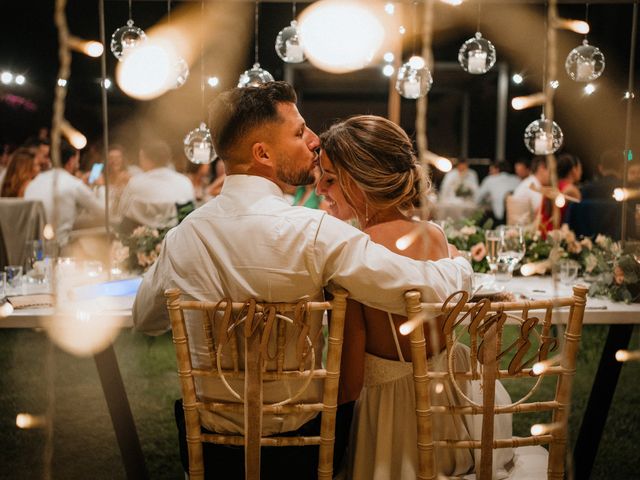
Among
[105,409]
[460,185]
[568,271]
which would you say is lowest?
[105,409]

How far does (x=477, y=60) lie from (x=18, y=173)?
3.87 meters

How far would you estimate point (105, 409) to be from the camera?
338cm

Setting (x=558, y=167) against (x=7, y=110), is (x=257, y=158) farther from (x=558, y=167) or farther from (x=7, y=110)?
(x=7, y=110)

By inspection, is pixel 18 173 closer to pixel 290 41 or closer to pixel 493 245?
pixel 290 41

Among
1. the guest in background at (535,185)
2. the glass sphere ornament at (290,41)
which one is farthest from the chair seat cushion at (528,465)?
the guest in background at (535,185)

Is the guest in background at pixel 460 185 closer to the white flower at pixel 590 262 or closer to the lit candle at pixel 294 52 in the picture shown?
the lit candle at pixel 294 52

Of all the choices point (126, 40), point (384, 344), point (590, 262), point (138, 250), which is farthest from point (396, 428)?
point (126, 40)

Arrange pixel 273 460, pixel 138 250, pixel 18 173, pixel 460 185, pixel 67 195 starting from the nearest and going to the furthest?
pixel 273 460, pixel 138 250, pixel 67 195, pixel 18 173, pixel 460 185

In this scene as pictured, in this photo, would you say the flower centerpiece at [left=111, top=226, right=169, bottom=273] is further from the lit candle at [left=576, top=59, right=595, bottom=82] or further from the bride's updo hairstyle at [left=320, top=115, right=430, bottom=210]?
the lit candle at [left=576, top=59, right=595, bottom=82]

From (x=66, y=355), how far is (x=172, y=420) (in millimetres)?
1322

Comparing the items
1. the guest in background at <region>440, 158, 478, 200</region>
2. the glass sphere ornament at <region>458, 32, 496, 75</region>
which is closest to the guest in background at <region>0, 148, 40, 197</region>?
the glass sphere ornament at <region>458, 32, 496, 75</region>

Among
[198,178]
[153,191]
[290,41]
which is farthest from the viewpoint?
[198,178]

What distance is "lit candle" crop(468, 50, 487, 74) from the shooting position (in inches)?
120

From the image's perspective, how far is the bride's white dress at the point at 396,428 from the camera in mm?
1491
